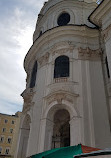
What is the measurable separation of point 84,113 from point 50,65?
16.7 ft

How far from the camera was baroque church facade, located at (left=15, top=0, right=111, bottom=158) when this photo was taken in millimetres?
10758

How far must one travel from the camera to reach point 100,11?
11.5m

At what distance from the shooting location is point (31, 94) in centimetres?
1437

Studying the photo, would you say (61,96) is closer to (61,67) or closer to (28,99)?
(61,67)

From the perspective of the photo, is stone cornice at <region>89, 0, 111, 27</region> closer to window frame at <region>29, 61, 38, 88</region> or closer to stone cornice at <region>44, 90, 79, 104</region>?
stone cornice at <region>44, 90, 79, 104</region>

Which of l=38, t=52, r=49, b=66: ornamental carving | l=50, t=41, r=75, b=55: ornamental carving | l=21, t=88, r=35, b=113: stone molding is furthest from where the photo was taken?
l=38, t=52, r=49, b=66: ornamental carving

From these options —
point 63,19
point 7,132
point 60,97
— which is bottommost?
point 60,97

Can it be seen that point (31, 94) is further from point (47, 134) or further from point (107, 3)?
point (107, 3)

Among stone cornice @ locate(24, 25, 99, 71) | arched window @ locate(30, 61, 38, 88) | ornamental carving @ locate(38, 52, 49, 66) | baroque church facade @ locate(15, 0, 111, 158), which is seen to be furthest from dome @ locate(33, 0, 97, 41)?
arched window @ locate(30, 61, 38, 88)

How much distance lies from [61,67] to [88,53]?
248 centimetres

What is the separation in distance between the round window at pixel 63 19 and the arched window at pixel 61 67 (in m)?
4.39

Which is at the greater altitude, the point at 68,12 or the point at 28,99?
the point at 68,12

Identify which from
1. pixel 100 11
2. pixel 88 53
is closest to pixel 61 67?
pixel 88 53

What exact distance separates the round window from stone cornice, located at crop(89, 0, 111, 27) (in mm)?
4720
